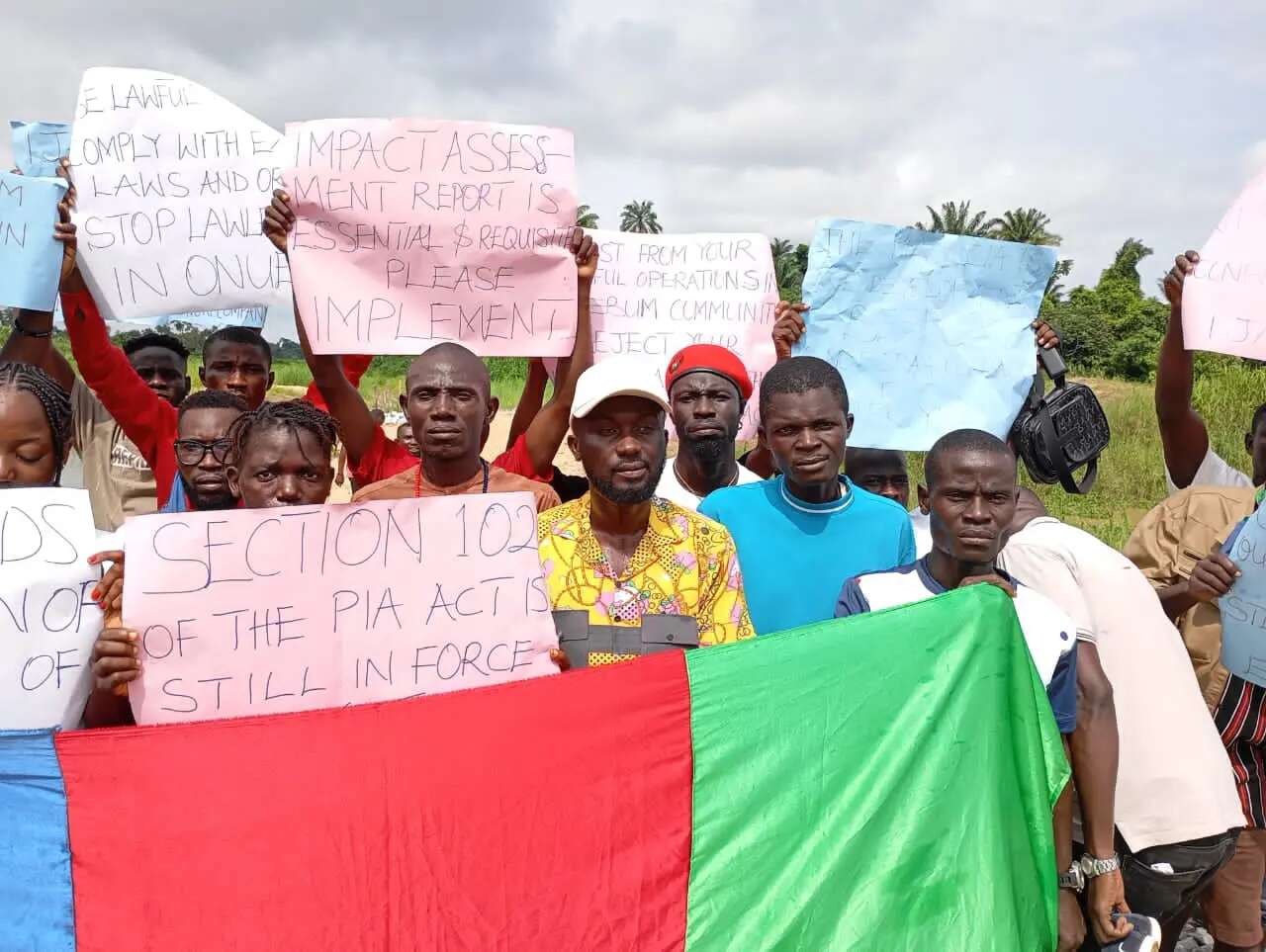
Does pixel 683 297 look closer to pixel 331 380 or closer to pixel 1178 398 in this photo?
pixel 331 380

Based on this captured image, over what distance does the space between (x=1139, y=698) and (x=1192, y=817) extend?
404 millimetres

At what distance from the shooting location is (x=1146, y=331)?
129 feet

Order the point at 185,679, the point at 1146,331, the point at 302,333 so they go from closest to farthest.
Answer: the point at 185,679 → the point at 302,333 → the point at 1146,331

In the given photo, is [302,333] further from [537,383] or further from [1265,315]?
[1265,315]

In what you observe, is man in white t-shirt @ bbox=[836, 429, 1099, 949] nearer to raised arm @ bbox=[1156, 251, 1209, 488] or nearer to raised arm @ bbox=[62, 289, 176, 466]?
raised arm @ bbox=[1156, 251, 1209, 488]

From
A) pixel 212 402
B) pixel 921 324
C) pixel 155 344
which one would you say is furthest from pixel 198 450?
pixel 921 324

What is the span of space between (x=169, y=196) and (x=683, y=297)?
89.4 inches

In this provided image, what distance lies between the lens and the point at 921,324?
4.67m

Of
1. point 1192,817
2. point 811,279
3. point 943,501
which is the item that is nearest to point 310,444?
point 943,501

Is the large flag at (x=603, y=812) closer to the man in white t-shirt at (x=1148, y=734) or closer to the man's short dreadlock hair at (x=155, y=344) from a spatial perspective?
the man in white t-shirt at (x=1148, y=734)

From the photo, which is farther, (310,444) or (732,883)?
(310,444)

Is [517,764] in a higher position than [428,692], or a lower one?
lower

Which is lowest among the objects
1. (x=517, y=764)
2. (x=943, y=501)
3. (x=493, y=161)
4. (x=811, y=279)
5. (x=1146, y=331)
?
(x=517, y=764)

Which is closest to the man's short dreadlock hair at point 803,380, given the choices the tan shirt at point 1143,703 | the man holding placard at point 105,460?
the tan shirt at point 1143,703
